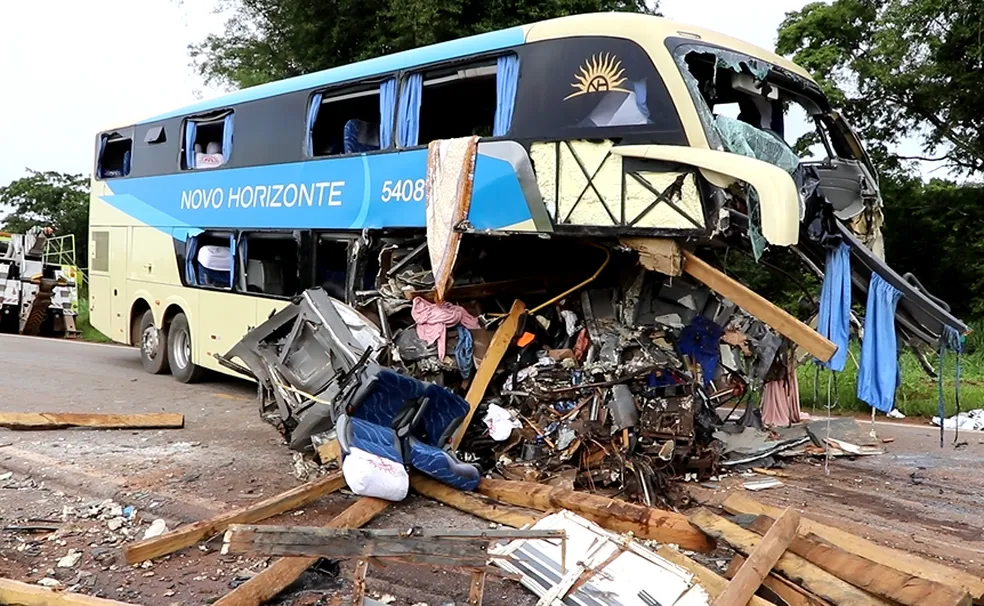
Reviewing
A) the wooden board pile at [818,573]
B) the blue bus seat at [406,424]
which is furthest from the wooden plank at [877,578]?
the blue bus seat at [406,424]

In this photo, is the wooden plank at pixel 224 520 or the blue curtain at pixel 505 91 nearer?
the wooden plank at pixel 224 520

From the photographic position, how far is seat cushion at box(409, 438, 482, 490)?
585cm

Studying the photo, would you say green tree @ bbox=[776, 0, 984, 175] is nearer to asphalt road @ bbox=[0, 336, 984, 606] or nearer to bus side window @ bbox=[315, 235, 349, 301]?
asphalt road @ bbox=[0, 336, 984, 606]

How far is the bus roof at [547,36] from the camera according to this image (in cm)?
611

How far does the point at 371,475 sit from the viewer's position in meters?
5.50

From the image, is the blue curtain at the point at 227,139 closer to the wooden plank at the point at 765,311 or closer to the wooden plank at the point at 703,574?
the wooden plank at the point at 765,311

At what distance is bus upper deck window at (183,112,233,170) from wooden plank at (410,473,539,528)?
5420 millimetres

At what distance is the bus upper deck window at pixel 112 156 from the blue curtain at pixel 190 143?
7.02 ft

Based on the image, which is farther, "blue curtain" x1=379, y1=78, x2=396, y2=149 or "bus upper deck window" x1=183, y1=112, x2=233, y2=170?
"bus upper deck window" x1=183, y1=112, x2=233, y2=170

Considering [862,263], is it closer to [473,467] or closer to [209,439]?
[473,467]

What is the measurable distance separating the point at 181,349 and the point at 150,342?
0.89 meters

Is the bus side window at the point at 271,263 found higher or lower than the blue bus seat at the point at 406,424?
higher

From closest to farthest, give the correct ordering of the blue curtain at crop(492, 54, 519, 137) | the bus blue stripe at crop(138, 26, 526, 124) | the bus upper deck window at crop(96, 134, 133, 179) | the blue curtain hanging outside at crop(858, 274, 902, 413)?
the blue curtain hanging outside at crop(858, 274, 902, 413) → the blue curtain at crop(492, 54, 519, 137) → the bus blue stripe at crop(138, 26, 526, 124) → the bus upper deck window at crop(96, 134, 133, 179)

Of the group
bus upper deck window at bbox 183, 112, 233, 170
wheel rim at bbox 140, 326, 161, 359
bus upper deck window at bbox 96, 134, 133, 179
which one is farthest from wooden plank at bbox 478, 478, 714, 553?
bus upper deck window at bbox 96, 134, 133, 179
